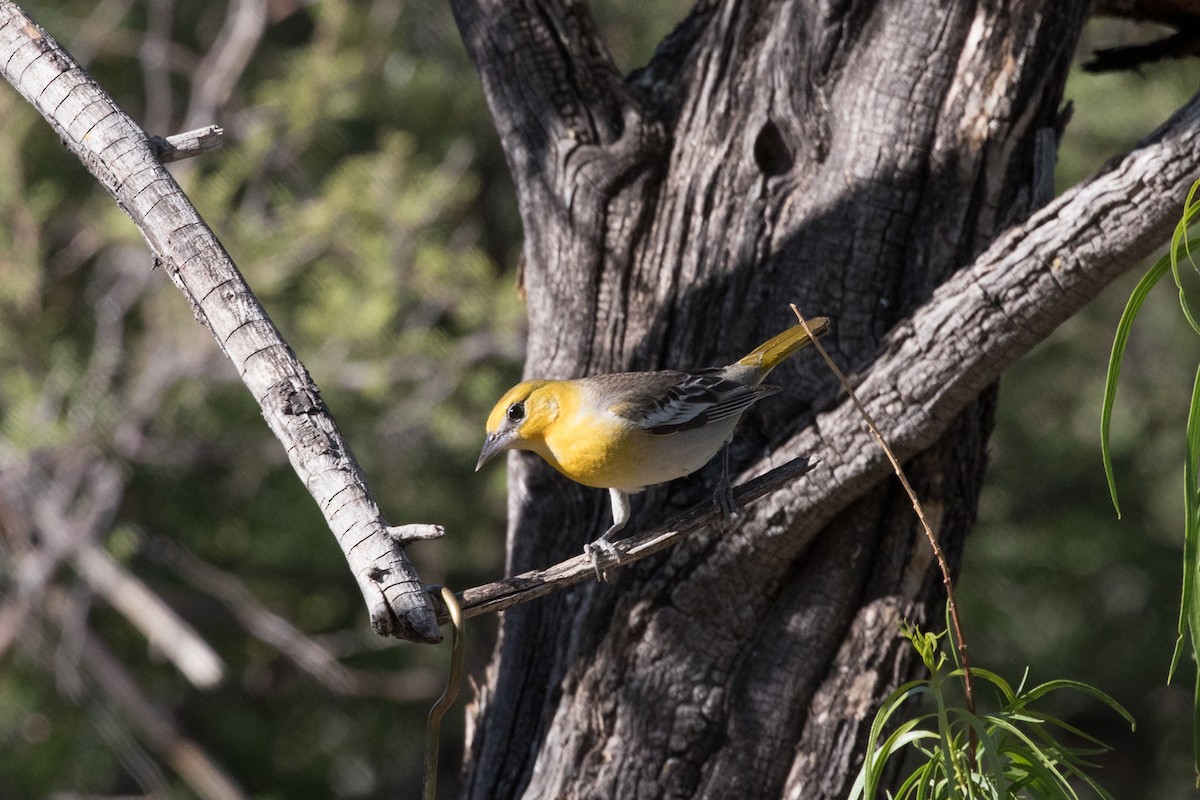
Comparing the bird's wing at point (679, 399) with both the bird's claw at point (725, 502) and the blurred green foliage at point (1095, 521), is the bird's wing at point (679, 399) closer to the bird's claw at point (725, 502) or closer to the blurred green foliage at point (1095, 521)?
the bird's claw at point (725, 502)

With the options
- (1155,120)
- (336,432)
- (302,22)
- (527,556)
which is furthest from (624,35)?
(336,432)

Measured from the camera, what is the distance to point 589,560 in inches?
81.3

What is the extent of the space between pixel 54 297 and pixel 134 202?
4987 mm

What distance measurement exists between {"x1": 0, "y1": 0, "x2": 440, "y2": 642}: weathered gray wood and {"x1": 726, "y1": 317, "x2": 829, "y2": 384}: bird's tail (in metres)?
1.04

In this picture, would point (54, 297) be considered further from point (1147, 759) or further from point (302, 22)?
point (1147, 759)

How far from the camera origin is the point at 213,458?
5.84m

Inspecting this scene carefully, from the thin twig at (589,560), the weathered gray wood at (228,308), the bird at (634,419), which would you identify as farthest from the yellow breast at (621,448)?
the weathered gray wood at (228,308)

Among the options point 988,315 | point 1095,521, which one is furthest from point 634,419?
point 1095,521

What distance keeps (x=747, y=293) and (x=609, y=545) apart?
728 millimetres

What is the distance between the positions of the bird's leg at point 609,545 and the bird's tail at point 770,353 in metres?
0.41

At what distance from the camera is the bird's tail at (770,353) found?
8.21 feet

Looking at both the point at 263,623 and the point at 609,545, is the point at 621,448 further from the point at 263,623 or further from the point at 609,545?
the point at 263,623

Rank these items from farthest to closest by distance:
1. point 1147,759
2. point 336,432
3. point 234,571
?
point 1147,759 → point 234,571 → point 336,432

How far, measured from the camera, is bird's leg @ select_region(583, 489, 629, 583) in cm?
222
